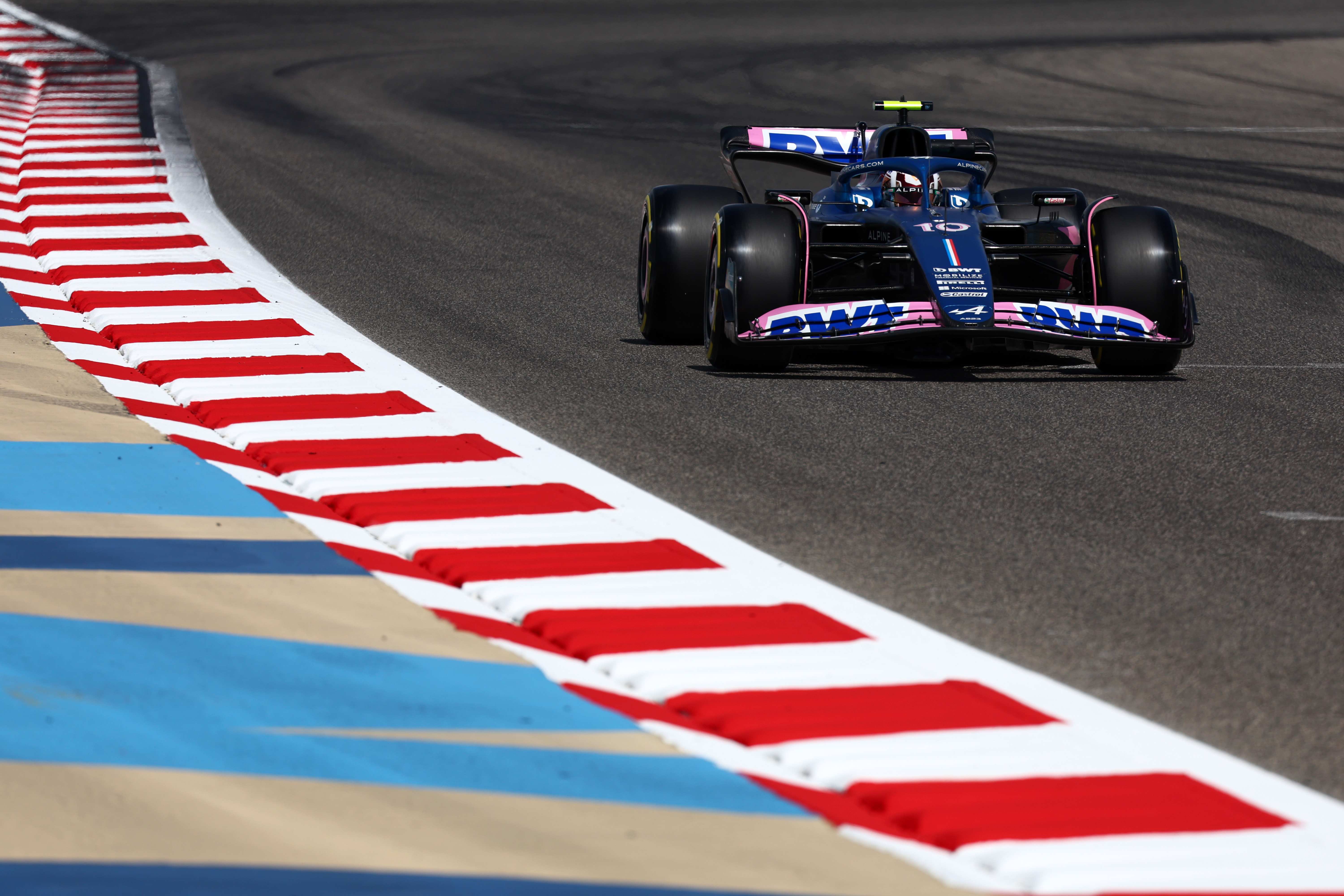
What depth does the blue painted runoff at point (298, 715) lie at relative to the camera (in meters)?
3.65

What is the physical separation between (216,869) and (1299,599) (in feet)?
9.43

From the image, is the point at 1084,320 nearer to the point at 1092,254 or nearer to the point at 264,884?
the point at 1092,254

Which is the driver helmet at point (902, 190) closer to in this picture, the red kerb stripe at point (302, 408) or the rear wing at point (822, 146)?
the rear wing at point (822, 146)

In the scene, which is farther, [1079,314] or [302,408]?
[1079,314]

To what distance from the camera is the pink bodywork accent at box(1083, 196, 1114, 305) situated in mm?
8328

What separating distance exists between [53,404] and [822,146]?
428 cm

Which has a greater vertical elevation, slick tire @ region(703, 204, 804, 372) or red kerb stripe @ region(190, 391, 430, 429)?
slick tire @ region(703, 204, 804, 372)

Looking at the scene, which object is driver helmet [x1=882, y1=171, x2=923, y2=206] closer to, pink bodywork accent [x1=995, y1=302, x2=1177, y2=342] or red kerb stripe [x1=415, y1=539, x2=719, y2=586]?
pink bodywork accent [x1=995, y1=302, x2=1177, y2=342]

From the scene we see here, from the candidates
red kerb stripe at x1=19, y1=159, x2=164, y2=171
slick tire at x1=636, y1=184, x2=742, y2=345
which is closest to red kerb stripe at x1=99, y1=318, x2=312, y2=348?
slick tire at x1=636, y1=184, x2=742, y2=345

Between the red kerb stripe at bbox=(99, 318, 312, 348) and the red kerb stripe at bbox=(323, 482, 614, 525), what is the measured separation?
2.92m

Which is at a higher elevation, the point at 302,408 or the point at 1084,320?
the point at 1084,320

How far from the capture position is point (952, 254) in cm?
796

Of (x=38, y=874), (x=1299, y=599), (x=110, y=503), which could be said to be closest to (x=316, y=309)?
(x=110, y=503)

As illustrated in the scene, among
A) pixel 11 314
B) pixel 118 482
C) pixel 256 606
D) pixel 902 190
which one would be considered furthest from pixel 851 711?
pixel 11 314
